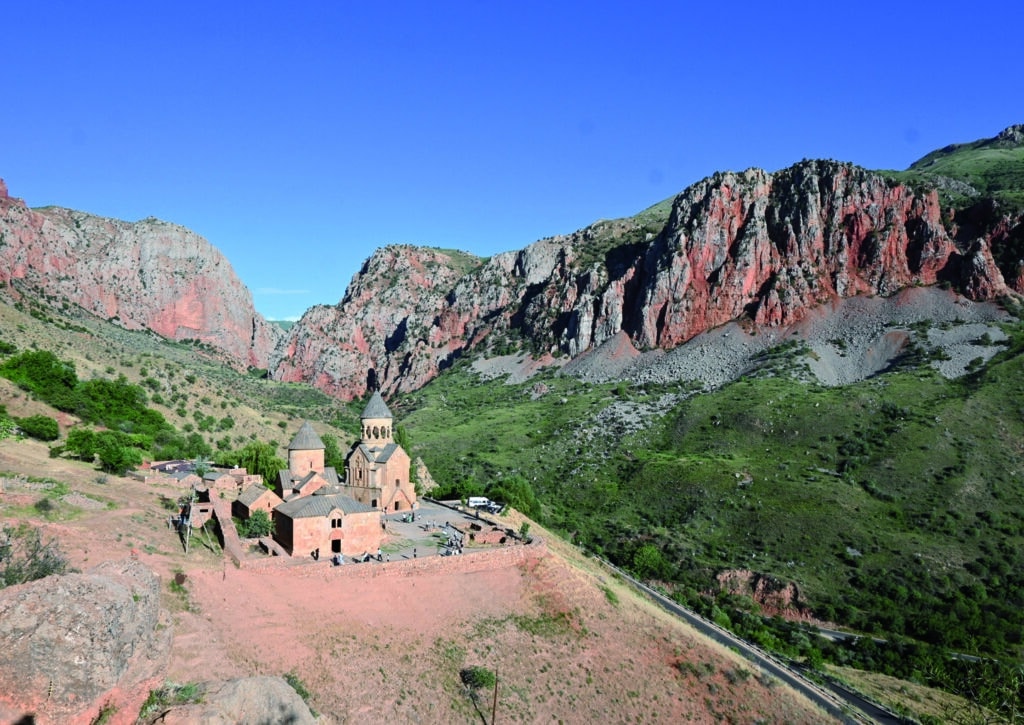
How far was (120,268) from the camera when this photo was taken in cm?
17575

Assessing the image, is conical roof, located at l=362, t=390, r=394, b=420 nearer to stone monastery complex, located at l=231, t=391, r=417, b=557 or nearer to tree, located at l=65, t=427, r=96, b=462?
stone monastery complex, located at l=231, t=391, r=417, b=557

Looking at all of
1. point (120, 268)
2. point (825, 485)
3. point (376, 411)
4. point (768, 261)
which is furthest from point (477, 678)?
point (120, 268)

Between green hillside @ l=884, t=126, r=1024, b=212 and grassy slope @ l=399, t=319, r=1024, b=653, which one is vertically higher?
green hillside @ l=884, t=126, r=1024, b=212

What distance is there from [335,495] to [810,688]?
29.5 metres

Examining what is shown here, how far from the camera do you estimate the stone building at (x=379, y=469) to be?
46781 mm

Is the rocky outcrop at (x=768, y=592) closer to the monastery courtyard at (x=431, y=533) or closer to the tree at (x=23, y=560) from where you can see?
the monastery courtyard at (x=431, y=533)

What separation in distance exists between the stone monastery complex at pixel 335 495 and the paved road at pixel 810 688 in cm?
2191


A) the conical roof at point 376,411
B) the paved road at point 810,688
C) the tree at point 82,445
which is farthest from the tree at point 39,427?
the paved road at point 810,688

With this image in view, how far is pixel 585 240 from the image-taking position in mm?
190000

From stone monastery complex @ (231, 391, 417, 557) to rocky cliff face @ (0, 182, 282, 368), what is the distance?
113768mm

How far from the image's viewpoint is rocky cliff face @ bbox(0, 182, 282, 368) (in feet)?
469

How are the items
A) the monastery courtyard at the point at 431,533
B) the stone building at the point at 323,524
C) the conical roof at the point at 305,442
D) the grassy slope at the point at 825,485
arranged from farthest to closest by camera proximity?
the grassy slope at the point at 825,485 → the conical roof at the point at 305,442 → the monastery courtyard at the point at 431,533 → the stone building at the point at 323,524

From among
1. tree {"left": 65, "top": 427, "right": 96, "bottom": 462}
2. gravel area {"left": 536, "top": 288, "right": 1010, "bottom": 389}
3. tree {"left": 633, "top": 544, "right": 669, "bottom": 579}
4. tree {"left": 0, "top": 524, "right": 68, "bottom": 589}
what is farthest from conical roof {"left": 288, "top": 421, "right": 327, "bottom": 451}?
gravel area {"left": 536, "top": 288, "right": 1010, "bottom": 389}

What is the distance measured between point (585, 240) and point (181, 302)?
366ft
